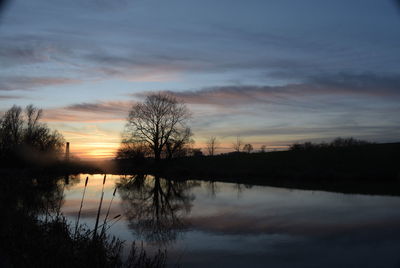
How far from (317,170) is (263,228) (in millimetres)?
21128

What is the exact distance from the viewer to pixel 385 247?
965cm

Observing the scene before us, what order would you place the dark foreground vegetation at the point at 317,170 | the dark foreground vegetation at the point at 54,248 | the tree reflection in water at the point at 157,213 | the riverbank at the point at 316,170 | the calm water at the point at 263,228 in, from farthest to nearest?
the dark foreground vegetation at the point at 317,170 < the riverbank at the point at 316,170 < the tree reflection in water at the point at 157,213 < the calm water at the point at 263,228 < the dark foreground vegetation at the point at 54,248

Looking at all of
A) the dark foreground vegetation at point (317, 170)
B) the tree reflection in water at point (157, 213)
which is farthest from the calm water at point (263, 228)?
the dark foreground vegetation at point (317, 170)

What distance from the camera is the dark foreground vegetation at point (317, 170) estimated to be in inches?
1062

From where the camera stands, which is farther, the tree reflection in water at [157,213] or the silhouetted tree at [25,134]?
the silhouetted tree at [25,134]

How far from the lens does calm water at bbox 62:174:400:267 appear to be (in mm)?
8844

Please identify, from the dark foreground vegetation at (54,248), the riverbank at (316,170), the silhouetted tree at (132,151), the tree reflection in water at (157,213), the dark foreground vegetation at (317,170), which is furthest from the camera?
the silhouetted tree at (132,151)

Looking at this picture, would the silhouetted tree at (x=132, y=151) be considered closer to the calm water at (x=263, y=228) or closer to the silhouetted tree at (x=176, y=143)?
the silhouetted tree at (x=176, y=143)

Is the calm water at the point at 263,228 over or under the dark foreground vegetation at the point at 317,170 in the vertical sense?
under

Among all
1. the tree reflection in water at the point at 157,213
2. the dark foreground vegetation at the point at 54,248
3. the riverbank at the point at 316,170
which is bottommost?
the tree reflection in water at the point at 157,213

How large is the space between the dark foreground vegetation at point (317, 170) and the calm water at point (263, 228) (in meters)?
7.11

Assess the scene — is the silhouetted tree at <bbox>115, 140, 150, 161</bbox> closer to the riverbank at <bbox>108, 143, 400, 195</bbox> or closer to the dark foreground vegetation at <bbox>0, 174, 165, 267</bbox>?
the riverbank at <bbox>108, 143, 400, 195</bbox>

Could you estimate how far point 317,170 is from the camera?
104ft

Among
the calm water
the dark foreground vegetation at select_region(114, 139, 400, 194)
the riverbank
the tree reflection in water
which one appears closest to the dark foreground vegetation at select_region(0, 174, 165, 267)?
the calm water
